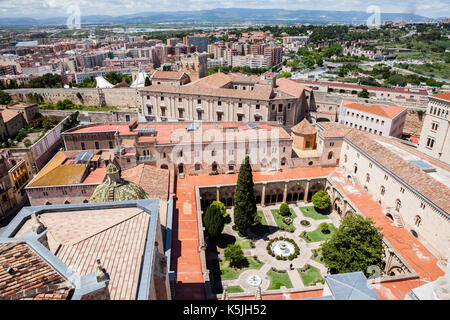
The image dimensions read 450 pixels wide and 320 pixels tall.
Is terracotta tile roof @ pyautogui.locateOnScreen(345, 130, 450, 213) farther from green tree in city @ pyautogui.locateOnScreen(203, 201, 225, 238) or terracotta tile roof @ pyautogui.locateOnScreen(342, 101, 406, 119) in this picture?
green tree in city @ pyautogui.locateOnScreen(203, 201, 225, 238)

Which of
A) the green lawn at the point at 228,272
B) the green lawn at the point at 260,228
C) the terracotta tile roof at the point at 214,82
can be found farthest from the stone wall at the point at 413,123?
the green lawn at the point at 228,272

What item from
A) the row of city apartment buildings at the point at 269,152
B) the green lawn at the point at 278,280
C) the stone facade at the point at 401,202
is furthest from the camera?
the row of city apartment buildings at the point at 269,152

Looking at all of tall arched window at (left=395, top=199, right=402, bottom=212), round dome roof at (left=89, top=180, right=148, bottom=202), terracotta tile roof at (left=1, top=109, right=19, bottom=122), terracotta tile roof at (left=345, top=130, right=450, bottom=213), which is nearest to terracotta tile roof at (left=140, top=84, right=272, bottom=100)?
terracotta tile roof at (left=345, top=130, right=450, bottom=213)

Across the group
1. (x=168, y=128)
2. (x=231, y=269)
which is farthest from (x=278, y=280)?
(x=168, y=128)

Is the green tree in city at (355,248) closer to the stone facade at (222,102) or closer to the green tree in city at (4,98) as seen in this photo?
the stone facade at (222,102)

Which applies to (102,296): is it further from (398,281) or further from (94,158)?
(94,158)
